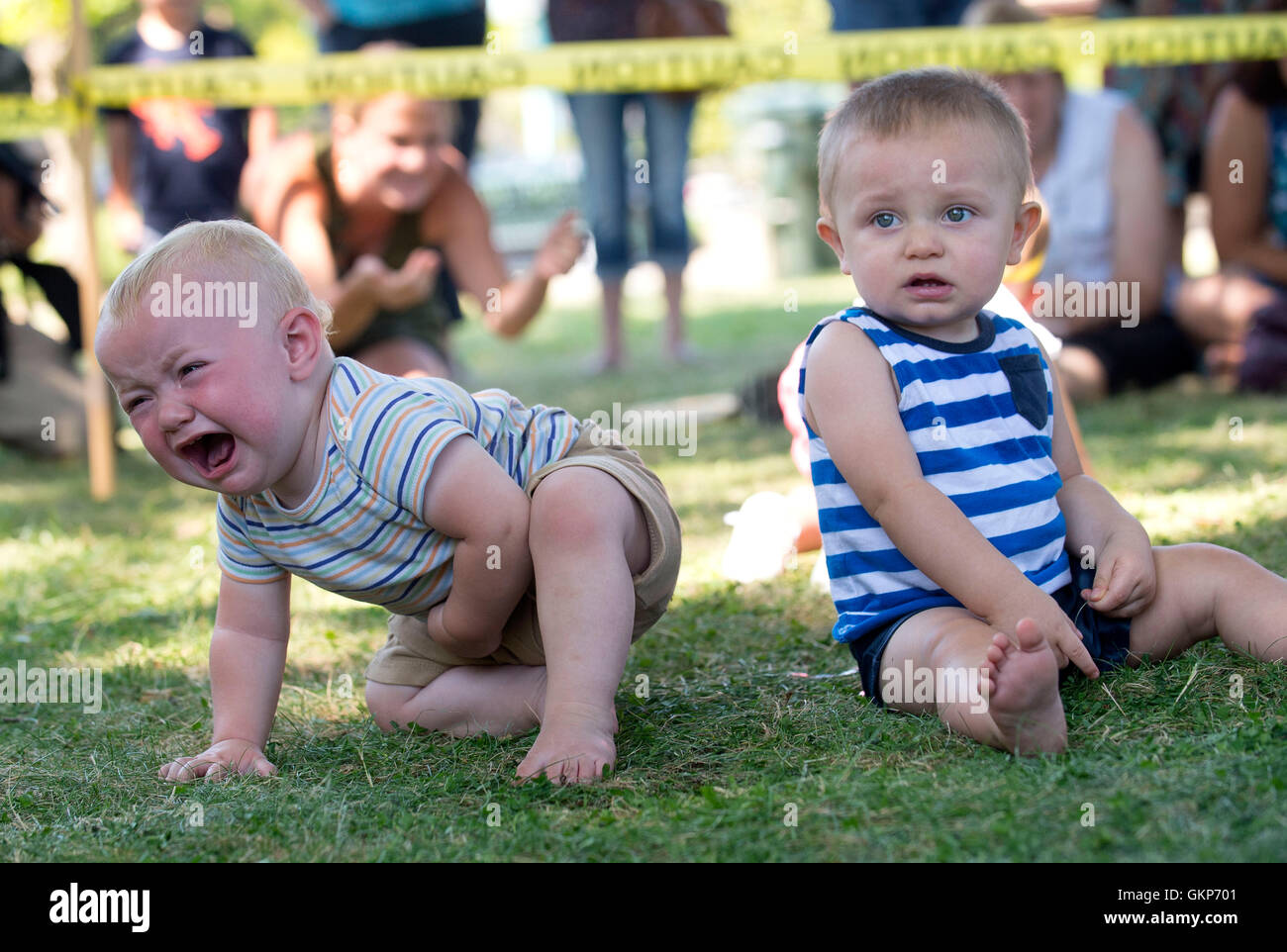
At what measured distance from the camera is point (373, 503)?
7.11 feet

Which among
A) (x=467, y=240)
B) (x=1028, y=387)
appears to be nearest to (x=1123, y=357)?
(x=467, y=240)

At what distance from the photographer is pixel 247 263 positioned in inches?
84.1

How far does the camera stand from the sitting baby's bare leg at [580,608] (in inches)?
81.6

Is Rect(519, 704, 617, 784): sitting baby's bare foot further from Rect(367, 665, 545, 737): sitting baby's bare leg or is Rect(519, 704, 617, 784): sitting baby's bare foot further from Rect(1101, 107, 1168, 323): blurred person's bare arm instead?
Rect(1101, 107, 1168, 323): blurred person's bare arm

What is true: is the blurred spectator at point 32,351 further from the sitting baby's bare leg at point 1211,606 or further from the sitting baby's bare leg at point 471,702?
the sitting baby's bare leg at point 1211,606

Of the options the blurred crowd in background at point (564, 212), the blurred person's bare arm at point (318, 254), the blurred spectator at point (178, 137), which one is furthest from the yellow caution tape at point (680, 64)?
the blurred spectator at point (178, 137)

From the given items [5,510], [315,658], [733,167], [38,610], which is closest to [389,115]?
[5,510]

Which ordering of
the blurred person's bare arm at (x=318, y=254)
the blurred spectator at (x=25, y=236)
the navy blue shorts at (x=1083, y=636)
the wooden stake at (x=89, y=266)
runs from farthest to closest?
the blurred spectator at (x=25, y=236), the blurred person's bare arm at (x=318, y=254), the wooden stake at (x=89, y=266), the navy blue shorts at (x=1083, y=636)

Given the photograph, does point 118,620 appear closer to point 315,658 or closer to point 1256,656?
point 315,658

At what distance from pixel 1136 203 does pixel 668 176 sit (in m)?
2.88

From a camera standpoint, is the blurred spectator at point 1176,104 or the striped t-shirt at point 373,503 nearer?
the striped t-shirt at point 373,503

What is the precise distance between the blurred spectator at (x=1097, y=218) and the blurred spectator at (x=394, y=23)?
8.06ft

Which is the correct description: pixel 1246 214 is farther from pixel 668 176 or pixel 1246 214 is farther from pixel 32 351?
pixel 32 351

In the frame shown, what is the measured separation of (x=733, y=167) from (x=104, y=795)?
29.3 m
